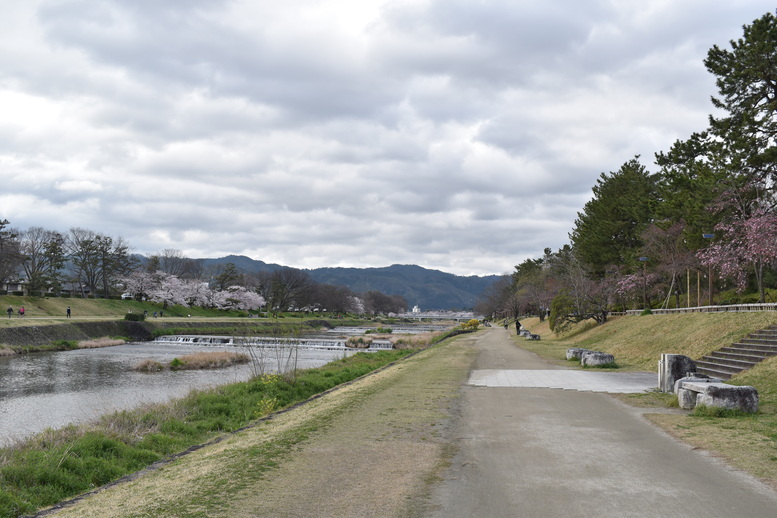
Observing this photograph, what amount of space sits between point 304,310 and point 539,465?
139 metres

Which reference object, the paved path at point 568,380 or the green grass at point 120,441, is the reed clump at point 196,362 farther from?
the paved path at point 568,380

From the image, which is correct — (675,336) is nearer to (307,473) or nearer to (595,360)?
(595,360)

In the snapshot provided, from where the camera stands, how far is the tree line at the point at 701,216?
24.9 metres

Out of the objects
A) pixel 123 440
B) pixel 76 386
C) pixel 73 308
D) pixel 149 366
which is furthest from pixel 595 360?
pixel 73 308

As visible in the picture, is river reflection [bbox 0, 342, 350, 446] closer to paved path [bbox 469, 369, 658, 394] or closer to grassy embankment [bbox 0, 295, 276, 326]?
paved path [bbox 469, 369, 658, 394]

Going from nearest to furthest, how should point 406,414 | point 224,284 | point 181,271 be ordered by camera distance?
point 406,414 → point 224,284 → point 181,271

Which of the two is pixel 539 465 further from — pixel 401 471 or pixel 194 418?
pixel 194 418

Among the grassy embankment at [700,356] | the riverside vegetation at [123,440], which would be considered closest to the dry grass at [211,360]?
the riverside vegetation at [123,440]

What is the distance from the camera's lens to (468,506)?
5.67 meters

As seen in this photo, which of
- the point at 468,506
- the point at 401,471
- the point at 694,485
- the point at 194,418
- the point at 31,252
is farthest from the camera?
the point at 31,252

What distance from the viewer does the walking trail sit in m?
5.69

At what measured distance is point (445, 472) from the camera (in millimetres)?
7027

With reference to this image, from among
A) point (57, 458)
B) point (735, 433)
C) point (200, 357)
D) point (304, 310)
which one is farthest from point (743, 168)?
point (304, 310)

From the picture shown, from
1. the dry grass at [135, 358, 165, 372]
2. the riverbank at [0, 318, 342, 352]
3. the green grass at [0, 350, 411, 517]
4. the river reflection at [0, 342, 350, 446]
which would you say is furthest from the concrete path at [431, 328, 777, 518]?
the dry grass at [135, 358, 165, 372]
